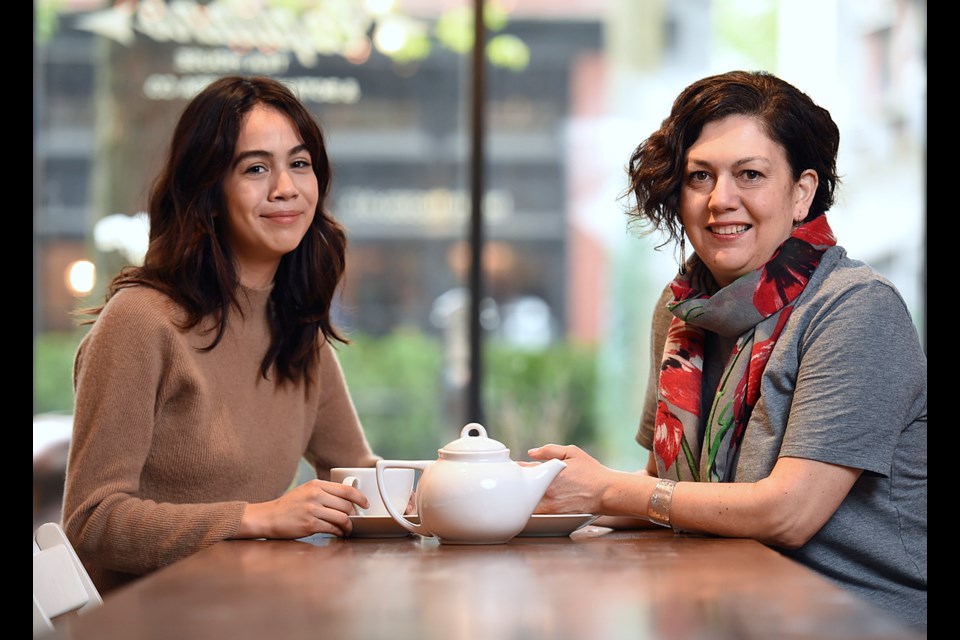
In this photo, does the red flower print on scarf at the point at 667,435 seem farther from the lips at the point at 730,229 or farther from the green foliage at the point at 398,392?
the green foliage at the point at 398,392

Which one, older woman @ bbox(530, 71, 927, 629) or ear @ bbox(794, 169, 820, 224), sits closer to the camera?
older woman @ bbox(530, 71, 927, 629)

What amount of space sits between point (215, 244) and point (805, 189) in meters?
1.03

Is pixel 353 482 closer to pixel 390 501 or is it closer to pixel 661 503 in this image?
pixel 390 501

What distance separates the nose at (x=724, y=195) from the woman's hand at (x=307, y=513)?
723 mm

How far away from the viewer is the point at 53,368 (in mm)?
4039

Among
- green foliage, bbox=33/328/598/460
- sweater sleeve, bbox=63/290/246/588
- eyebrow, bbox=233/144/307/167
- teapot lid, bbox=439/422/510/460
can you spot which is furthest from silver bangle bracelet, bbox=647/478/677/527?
green foliage, bbox=33/328/598/460

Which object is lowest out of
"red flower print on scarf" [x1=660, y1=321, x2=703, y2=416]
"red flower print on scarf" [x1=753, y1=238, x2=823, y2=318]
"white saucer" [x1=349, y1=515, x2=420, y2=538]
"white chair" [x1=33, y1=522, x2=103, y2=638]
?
"white chair" [x1=33, y1=522, x2=103, y2=638]

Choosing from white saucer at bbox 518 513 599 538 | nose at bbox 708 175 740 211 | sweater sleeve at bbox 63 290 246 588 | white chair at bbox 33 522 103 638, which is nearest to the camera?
white chair at bbox 33 522 103 638

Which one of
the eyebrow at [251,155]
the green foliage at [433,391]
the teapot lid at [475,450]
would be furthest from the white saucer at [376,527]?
the green foliage at [433,391]

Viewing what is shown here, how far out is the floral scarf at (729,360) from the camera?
1686 millimetres

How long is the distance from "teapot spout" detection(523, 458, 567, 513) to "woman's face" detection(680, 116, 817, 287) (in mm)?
542

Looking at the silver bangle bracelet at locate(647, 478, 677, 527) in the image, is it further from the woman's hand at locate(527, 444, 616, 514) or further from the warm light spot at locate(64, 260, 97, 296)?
the warm light spot at locate(64, 260, 97, 296)

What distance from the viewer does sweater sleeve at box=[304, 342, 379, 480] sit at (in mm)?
2207
